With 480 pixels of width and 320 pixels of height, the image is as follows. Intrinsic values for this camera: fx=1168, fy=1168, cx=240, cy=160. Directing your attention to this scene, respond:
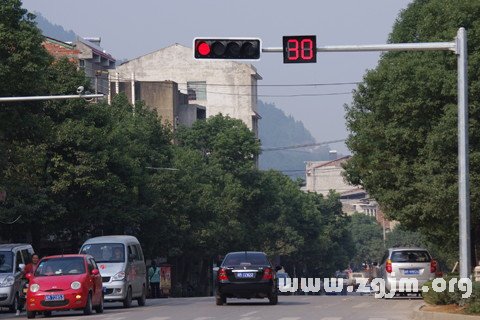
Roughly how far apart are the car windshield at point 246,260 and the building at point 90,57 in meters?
50.1

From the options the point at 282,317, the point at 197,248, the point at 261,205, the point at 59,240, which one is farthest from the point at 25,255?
the point at 261,205

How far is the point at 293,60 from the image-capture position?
22547 mm

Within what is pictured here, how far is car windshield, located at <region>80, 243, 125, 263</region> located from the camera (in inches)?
1383

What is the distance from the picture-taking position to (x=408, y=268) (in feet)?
128

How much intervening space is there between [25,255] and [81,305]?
7315mm

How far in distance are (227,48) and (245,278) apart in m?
12.5

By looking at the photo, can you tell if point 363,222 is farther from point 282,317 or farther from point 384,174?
point 282,317

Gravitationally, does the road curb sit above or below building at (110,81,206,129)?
below

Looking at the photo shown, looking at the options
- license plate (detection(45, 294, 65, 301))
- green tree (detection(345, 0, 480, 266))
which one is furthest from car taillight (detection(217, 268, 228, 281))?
green tree (detection(345, 0, 480, 266))

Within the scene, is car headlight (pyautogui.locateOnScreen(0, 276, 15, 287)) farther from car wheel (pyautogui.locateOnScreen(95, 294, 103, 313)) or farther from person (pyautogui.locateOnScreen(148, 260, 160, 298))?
person (pyautogui.locateOnScreen(148, 260, 160, 298))

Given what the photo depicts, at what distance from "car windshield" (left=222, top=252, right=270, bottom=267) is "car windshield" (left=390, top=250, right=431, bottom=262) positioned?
6.93m

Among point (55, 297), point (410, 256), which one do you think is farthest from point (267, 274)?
point (410, 256)

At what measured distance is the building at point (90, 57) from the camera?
83.4 m

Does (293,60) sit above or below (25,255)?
above
